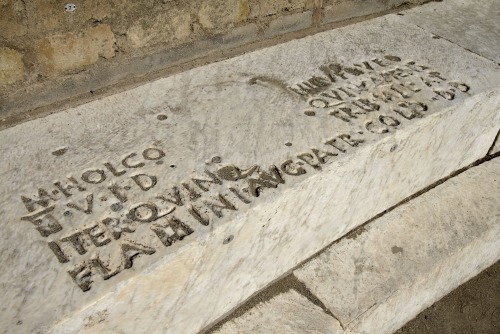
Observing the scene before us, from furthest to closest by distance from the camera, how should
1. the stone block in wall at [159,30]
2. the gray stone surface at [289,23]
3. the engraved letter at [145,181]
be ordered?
the gray stone surface at [289,23] < the stone block in wall at [159,30] < the engraved letter at [145,181]

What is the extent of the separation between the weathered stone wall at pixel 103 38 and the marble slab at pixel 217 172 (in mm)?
132

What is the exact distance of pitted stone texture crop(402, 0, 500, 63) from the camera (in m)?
2.82

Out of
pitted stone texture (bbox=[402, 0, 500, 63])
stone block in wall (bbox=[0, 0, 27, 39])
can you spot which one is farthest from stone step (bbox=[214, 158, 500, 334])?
stone block in wall (bbox=[0, 0, 27, 39])

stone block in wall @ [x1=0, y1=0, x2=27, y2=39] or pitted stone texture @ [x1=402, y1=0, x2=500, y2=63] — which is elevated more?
stone block in wall @ [x1=0, y1=0, x2=27, y2=39]

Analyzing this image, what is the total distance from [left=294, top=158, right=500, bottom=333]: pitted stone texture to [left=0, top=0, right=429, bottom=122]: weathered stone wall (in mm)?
1146

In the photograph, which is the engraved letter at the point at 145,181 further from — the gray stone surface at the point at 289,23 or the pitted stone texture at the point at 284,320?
the gray stone surface at the point at 289,23

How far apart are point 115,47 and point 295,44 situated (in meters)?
0.94

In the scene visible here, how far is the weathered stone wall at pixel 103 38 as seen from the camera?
6.48ft

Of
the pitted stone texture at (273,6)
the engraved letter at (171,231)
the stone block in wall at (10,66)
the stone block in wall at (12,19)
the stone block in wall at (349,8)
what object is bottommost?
the engraved letter at (171,231)

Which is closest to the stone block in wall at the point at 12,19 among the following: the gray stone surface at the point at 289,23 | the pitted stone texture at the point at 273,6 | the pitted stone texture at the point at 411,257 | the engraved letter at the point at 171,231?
the engraved letter at the point at 171,231

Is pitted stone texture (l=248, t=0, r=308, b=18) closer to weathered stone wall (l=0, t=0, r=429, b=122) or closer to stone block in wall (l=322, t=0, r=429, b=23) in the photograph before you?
weathered stone wall (l=0, t=0, r=429, b=122)

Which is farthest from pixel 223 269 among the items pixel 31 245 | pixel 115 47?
pixel 115 47

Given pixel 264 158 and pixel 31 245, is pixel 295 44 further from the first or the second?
pixel 31 245

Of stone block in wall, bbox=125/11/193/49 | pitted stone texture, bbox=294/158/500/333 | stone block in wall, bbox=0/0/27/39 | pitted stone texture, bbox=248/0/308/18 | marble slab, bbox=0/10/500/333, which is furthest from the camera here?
pitted stone texture, bbox=248/0/308/18
